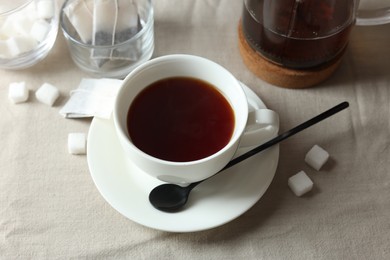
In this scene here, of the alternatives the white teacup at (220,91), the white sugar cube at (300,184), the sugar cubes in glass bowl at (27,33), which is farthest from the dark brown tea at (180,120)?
the sugar cubes in glass bowl at (27,33)

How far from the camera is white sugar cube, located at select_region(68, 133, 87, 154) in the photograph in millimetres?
720

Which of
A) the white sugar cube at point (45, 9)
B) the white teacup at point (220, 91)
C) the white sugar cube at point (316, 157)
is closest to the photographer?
the white teacup at point (220, 91)

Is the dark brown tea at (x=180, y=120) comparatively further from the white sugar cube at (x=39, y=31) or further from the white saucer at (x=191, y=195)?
the white sugar cube at (x=39, y=31)

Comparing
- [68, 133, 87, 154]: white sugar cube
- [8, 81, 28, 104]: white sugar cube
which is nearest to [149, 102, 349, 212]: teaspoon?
[68, 133, 87, 154]: white sugar cube

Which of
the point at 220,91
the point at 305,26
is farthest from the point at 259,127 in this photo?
the point at 305,26

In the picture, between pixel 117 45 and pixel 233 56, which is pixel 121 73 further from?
pixel 233 56

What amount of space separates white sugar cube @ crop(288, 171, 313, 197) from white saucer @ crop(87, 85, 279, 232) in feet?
0.14

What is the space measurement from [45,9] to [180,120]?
33 cm

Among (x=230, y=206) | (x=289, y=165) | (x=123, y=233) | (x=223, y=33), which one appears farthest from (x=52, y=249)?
(x=223, y=33)

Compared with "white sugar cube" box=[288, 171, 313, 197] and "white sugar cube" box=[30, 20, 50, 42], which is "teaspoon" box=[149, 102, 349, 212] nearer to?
"white sugar cube" box=[288, 171, 313, 197]

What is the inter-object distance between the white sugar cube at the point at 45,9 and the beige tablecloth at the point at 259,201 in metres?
0.05

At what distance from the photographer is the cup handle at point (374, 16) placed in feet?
2.48

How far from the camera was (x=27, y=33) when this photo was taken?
813mm

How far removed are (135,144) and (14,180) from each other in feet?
0.61
